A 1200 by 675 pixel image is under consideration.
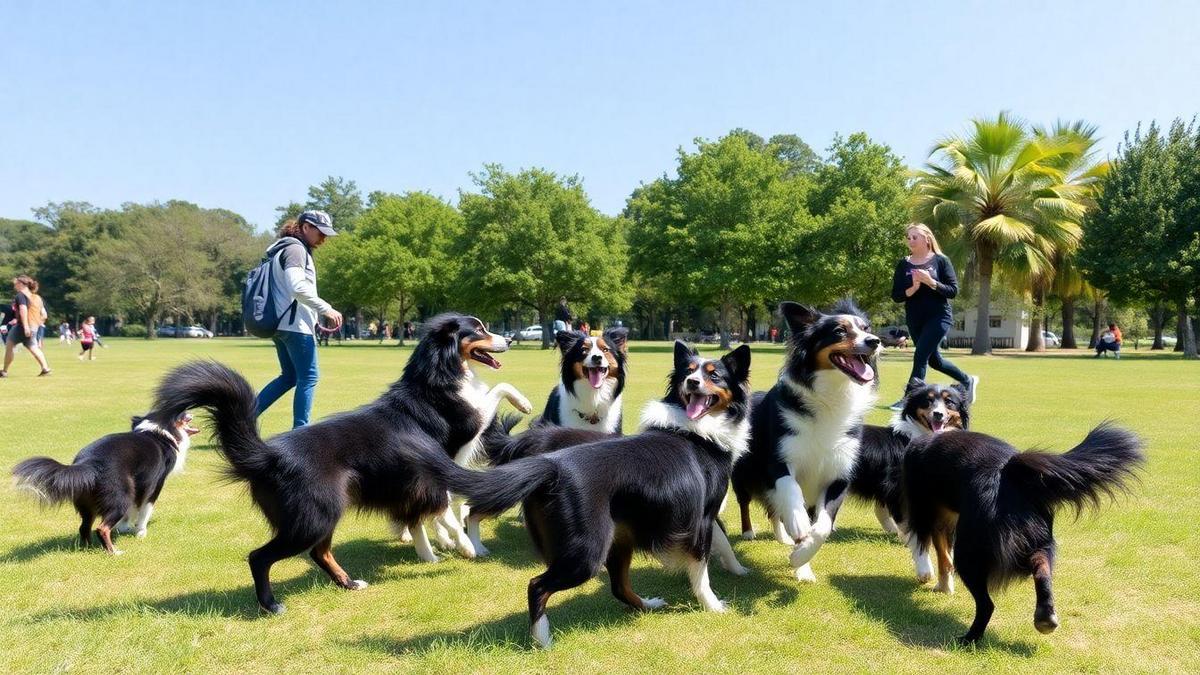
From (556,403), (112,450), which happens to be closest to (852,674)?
(556,403)

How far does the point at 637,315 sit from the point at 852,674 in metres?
72.2

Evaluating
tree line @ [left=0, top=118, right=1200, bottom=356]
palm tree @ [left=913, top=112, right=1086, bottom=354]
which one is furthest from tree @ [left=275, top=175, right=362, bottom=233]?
palm tree @ [left=913, top=112, right=1086, bottom=354]

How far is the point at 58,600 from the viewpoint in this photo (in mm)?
3889

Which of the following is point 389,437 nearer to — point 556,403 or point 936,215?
point 556,403

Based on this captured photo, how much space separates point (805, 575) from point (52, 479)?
4.67 m

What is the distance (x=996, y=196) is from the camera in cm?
3256

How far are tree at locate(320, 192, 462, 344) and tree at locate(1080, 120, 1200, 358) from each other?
35.0 m

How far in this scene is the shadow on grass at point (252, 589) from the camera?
Result: 370 cm

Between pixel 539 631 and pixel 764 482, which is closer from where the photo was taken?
pixel 539 631

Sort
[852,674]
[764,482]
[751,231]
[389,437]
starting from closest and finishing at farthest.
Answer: [852,674]
[389,437]
[764,482]
[751,231]

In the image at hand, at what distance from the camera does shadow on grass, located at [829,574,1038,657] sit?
338 centimetres

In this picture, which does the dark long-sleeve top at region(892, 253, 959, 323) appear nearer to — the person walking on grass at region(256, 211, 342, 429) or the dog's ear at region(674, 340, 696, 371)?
the dog's ear at region(674, 340, 696, 371)

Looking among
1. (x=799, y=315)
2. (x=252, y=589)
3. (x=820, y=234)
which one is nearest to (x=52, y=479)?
(x=252, y=589)

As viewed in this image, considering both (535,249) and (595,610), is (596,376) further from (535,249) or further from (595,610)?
(535,249)
